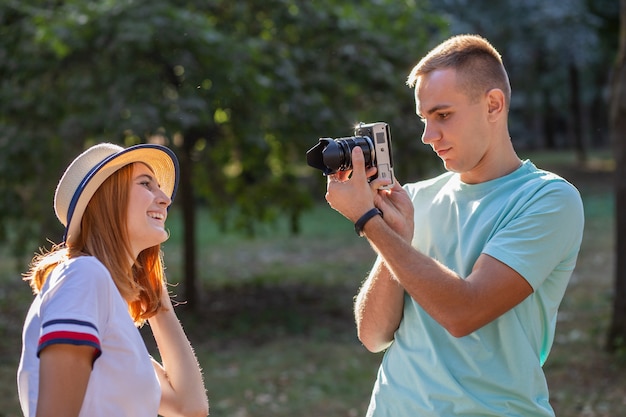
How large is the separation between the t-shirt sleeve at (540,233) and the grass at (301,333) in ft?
13.8

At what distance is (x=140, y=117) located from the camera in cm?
697

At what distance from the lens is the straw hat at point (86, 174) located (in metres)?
2.05

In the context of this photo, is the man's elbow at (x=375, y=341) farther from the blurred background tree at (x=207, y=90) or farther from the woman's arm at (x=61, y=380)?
the blurred background tree at (x=207, y=90)

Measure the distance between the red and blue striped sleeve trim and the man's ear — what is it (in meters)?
1.27

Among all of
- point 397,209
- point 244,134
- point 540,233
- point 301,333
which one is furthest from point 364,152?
point 301,333

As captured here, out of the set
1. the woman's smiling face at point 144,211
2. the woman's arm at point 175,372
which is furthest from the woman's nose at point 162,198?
the woman's arm at point 175,372

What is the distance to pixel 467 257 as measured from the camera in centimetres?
240

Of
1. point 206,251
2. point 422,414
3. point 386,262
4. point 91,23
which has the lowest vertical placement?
point 206,251

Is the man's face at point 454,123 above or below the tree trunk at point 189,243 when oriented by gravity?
above

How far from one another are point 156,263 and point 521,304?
990mm

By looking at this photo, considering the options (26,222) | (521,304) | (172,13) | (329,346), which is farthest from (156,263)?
(26,222)

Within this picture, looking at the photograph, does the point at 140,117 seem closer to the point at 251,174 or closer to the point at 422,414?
the point at 251,174

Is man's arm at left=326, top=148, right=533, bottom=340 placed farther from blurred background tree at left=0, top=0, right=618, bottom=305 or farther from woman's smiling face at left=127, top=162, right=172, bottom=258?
blurred background tree at left=0, top=0, right=618, bottom=305

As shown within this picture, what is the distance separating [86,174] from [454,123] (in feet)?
3.30
